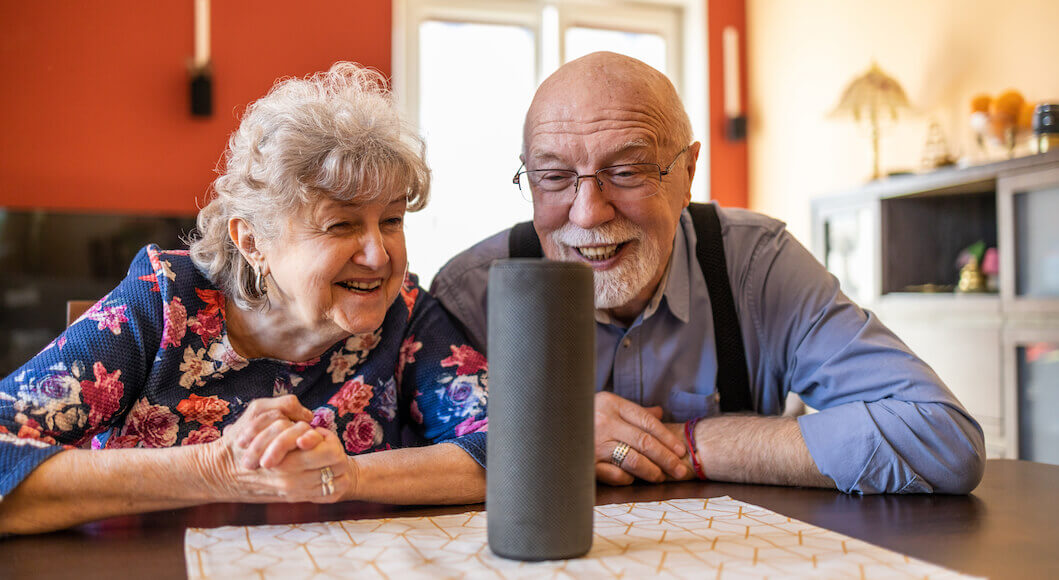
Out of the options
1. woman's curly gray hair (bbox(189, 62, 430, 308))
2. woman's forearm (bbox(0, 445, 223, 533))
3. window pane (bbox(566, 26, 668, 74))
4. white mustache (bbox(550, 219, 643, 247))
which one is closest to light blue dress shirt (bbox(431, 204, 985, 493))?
white mustache (bbox(550, 219, 643, 247))

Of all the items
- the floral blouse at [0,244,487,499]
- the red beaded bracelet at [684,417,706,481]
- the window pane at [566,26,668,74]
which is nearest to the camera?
the floral blouse at [0,244,487,499]

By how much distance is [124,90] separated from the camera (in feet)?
13.6

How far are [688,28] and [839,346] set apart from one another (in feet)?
13.7

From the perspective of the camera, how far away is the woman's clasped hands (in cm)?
96

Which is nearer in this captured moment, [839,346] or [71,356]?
[71,356]

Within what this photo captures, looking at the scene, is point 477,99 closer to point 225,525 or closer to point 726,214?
point 726,214

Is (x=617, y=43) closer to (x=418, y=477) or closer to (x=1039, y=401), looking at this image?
(x=1039, y=401)

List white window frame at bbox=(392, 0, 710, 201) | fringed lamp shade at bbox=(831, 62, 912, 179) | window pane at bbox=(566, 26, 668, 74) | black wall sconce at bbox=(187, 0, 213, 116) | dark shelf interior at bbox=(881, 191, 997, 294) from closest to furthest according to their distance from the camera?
dark shelf interior at bbox=(881, 191, 997, 294), fringed lamp shade at bbox=(831, 62, 912, 179), black wall sconce at bbox=(187, 0, 213, 116), white window frame at bbox=(392, 0, 710, 201), window pane at bbox=(566, 26, 668, 74)

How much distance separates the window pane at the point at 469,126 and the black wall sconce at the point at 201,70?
1143 millimetres

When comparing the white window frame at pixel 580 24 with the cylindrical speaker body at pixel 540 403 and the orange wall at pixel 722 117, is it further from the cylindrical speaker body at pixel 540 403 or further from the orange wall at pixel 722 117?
the cylindrical speaker body at pixel 540 403

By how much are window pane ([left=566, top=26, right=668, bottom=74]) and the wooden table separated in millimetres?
4222

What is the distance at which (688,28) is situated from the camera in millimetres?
5273

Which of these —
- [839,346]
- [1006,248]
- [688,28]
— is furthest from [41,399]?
[688,28]

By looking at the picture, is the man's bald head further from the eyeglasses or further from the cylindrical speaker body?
the cylindrical speaker body
